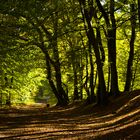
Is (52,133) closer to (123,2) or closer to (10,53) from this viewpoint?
(10,53)

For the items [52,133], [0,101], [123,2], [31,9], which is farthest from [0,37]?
[0,101]

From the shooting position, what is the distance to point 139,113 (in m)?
17.5

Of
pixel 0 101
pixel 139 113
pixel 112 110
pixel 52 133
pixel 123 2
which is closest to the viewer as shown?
pixel 52 133

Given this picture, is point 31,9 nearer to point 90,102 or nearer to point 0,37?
point 0,37

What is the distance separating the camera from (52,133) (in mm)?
15398

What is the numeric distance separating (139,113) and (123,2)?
11410 mm

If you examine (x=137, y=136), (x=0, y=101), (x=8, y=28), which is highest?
(x=8, y=28)

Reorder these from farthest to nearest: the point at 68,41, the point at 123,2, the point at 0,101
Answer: the point at 0,101, the point at 68,41, the point at 123,2

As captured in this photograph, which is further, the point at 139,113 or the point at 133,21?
the point at 133,21

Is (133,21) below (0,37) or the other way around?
the other way around

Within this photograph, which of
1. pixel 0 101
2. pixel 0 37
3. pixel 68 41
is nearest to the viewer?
pixel 0 37

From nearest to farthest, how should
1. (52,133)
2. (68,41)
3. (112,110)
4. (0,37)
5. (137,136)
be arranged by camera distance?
1. (137,136)
2. (52,133)
3. (0,37)
4. (112,110)
5. (68,41)

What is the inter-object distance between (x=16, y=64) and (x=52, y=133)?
47.1 feet

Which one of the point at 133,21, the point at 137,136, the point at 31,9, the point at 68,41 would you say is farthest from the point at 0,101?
the point at 137,136
